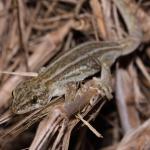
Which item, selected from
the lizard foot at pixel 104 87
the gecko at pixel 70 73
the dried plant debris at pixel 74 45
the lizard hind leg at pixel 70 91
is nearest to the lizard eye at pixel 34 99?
the gecko at pixel 70 73

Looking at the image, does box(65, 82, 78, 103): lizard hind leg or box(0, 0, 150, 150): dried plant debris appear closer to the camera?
box(65, 82, 78, 103): lizard hind leg

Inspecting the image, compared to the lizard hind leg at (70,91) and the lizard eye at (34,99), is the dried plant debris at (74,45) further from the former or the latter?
the lizard eye at (34,99)

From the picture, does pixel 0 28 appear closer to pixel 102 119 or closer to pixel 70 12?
pixel 70 12

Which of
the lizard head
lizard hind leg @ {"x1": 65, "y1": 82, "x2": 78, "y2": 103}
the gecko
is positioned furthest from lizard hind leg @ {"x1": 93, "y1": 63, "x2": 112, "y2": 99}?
the lizard head

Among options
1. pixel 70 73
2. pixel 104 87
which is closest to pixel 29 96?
pixel 70 73

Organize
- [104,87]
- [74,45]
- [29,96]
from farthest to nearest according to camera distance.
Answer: [74,45] → [104,87] → [29,96]

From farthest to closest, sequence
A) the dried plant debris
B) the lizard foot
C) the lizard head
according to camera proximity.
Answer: the dried plant debris → the lizard foot → the lizard head

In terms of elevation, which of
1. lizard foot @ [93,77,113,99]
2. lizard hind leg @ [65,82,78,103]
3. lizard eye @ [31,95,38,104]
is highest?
lizard eye @ [31,95,38,104]

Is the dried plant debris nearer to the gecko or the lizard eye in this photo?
the gecko

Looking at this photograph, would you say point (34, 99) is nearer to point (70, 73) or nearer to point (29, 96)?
point (29, 96)
